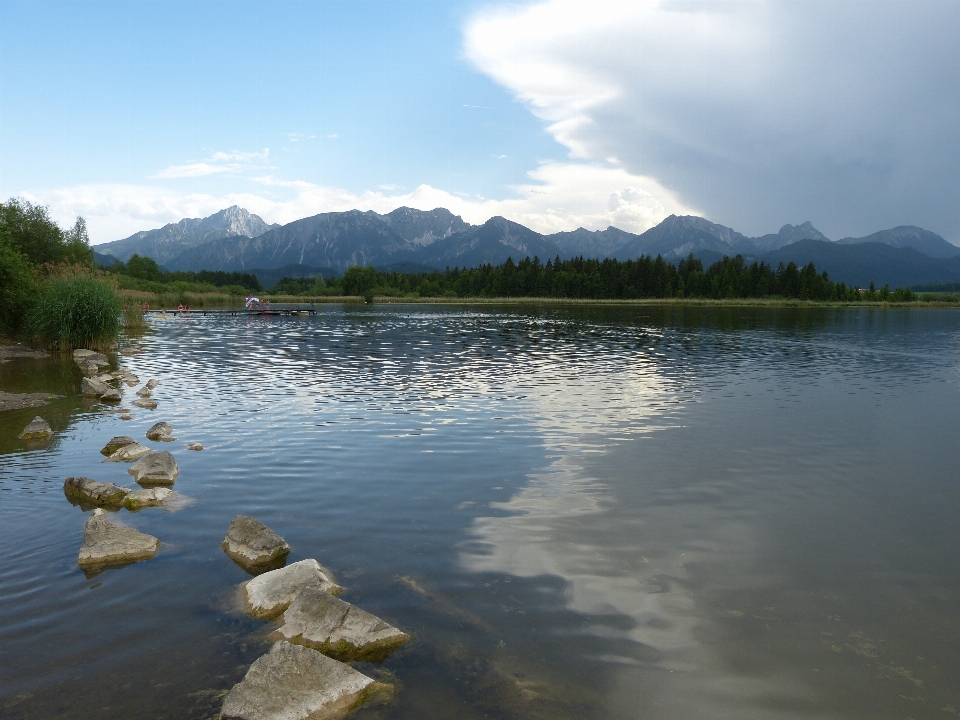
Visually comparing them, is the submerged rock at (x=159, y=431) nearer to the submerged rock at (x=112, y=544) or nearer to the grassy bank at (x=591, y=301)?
the submerged rock at (x=112, y=544)

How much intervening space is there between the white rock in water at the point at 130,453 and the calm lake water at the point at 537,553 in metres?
0.51

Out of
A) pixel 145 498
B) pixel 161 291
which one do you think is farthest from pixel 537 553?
pixel 161 291

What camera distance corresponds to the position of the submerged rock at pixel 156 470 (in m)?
14.0

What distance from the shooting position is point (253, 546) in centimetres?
1005

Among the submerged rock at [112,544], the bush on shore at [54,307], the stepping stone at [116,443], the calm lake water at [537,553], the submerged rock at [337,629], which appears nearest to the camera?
the calm lake water at [537,553]

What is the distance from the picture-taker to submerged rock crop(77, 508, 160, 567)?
394 inches

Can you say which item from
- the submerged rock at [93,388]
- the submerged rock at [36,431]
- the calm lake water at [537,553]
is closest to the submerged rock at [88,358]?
the submerged rock at [93,388]

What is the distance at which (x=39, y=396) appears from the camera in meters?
24.2

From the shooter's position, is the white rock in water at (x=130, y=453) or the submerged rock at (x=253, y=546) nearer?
the submerged rock at (x=253, y=546)

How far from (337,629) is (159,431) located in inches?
512

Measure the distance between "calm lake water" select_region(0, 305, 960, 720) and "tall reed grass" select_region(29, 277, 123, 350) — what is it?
18359 mm

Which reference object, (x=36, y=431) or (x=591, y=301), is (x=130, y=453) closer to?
(x=36, y=431)

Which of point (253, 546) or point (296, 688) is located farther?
point (253, 546)

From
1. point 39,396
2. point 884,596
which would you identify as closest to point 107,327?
point 39,396
